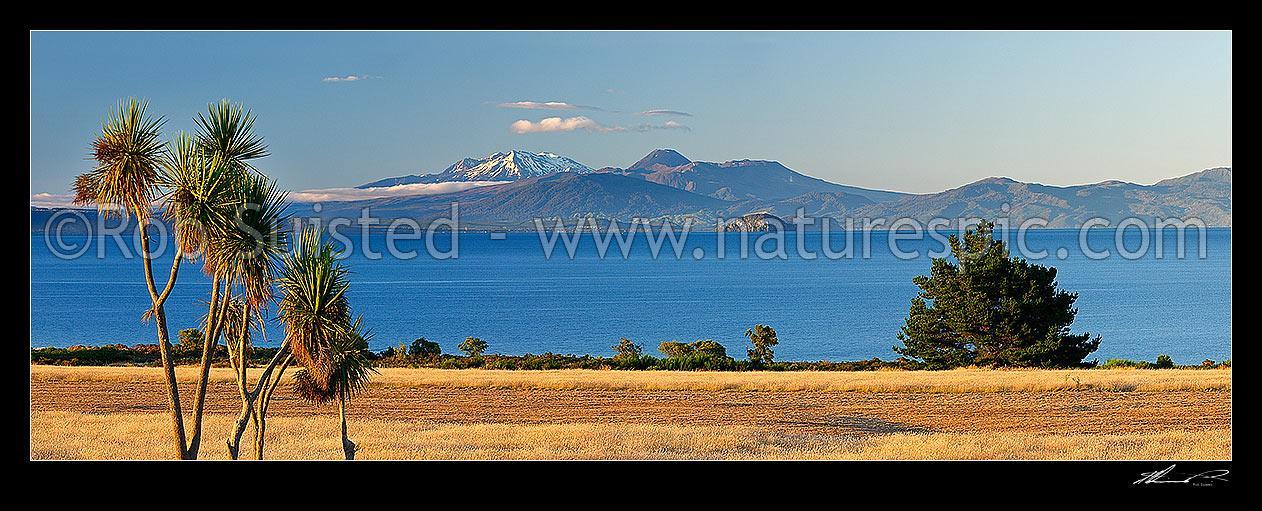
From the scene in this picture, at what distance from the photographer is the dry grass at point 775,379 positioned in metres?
26.5

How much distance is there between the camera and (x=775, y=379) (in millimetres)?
28703

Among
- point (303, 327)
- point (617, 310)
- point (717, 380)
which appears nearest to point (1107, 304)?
point (617, 310)

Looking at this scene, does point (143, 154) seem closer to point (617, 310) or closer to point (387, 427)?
point (387, 427)

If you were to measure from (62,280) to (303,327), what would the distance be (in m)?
162

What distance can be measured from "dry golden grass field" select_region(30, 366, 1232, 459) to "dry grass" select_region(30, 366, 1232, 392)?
75mm

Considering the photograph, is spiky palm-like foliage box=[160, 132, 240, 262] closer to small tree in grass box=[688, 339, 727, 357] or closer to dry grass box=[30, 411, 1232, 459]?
dry grass box=[30, 411, 1232, 459]

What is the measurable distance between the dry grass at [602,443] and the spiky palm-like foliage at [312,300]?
3.69 m

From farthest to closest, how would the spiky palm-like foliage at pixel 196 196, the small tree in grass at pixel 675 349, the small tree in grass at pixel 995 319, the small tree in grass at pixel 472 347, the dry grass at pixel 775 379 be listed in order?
the small tree in grass at pixel 472 347, the small tree in grass at pixel 675 349, the small tree in grass at pixel 995 319, the dry grass at pixel 775 379, the spiky palm-like foliage at pixel 196 196

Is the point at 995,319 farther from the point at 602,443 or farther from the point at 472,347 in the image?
the point at 602,443

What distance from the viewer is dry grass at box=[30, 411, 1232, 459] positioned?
14.0 meters

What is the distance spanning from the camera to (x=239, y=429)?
34.3 feet

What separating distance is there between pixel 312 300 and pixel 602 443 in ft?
20.4
